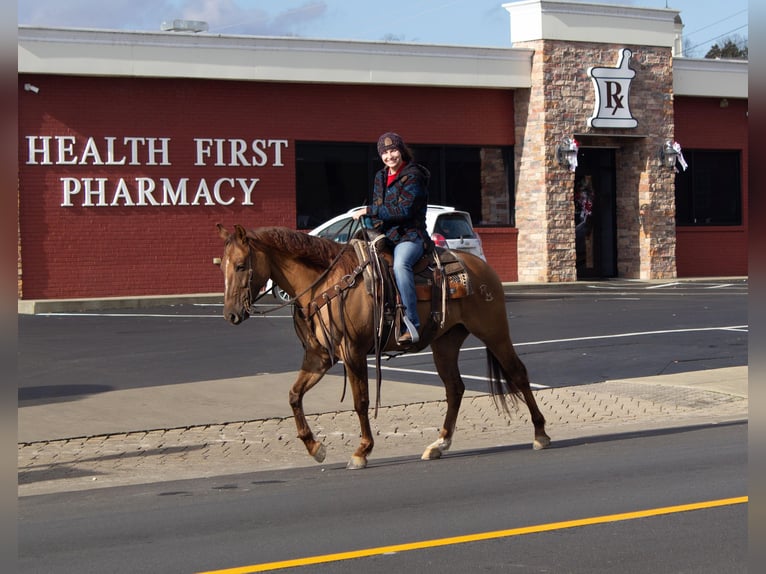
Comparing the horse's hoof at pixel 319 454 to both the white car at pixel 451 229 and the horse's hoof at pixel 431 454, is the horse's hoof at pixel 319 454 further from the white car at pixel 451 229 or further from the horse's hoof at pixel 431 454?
the white car at pixel 451 229

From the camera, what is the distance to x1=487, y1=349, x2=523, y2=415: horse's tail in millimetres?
10883

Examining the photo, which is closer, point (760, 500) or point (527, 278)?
point (760, 500)

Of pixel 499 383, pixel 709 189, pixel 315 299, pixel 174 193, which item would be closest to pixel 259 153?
pixel 174 193

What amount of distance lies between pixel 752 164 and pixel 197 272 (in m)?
25.3

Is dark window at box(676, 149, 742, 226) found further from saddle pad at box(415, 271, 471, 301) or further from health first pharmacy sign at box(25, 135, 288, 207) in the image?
saddle pad at box(415, 271, 471, 301)

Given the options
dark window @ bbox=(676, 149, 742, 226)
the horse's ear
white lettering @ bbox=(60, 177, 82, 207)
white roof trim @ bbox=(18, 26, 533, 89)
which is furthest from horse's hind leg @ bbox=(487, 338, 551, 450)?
dark window @ bbox=(676, 149, 742, 226)

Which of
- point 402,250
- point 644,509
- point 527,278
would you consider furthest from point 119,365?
point 527,278

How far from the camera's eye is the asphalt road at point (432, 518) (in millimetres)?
6680

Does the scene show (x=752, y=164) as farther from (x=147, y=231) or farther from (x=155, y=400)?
(x=147, y=231)

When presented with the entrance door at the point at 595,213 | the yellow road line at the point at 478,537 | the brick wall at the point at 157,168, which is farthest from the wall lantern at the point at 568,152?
the yellow road line at the point at 478,537

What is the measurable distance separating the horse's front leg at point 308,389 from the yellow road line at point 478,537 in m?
2.77

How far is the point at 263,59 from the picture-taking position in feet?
93.3

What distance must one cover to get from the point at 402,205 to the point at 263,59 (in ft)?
63.0

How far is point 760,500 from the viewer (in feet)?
12.8
